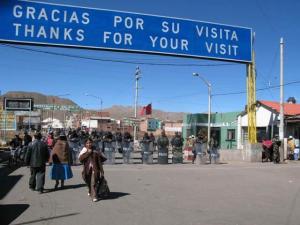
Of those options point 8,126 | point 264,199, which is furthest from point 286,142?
point 8,126

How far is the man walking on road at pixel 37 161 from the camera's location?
13.7 m

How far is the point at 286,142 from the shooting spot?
101 feet

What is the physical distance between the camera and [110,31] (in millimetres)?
19469

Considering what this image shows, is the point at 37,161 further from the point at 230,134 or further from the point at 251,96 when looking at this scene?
the point at 230,134

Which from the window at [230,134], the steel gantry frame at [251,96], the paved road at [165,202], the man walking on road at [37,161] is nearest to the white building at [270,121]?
the window at [230,134]

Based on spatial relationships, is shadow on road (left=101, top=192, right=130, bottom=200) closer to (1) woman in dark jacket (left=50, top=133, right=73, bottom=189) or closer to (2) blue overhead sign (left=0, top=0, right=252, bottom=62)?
(1) woman in dark jacket (left=50, top=133, right=73, bottom=189)

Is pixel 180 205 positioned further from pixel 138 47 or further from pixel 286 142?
pixel 286 142

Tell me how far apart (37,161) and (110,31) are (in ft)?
24.4

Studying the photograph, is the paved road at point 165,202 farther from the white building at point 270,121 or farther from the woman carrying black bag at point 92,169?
the white building at point 270,121

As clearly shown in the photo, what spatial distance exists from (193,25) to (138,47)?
2.74m

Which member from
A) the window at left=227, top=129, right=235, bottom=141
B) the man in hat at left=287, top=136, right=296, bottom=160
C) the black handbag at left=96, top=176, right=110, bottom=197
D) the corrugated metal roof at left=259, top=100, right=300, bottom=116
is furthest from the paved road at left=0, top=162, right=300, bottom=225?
the window at left=227, top=129, right=235, bottom=141

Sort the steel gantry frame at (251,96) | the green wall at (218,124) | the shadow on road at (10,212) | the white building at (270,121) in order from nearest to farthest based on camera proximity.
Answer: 1. the shadow on road at (10,212)
2. the steel gantry frame at (251,96)
3. the white building at (270,121)
4. the green wall at (218,124)

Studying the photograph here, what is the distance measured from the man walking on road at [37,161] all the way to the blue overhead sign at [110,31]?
18.8ft

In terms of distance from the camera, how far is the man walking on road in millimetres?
13703
